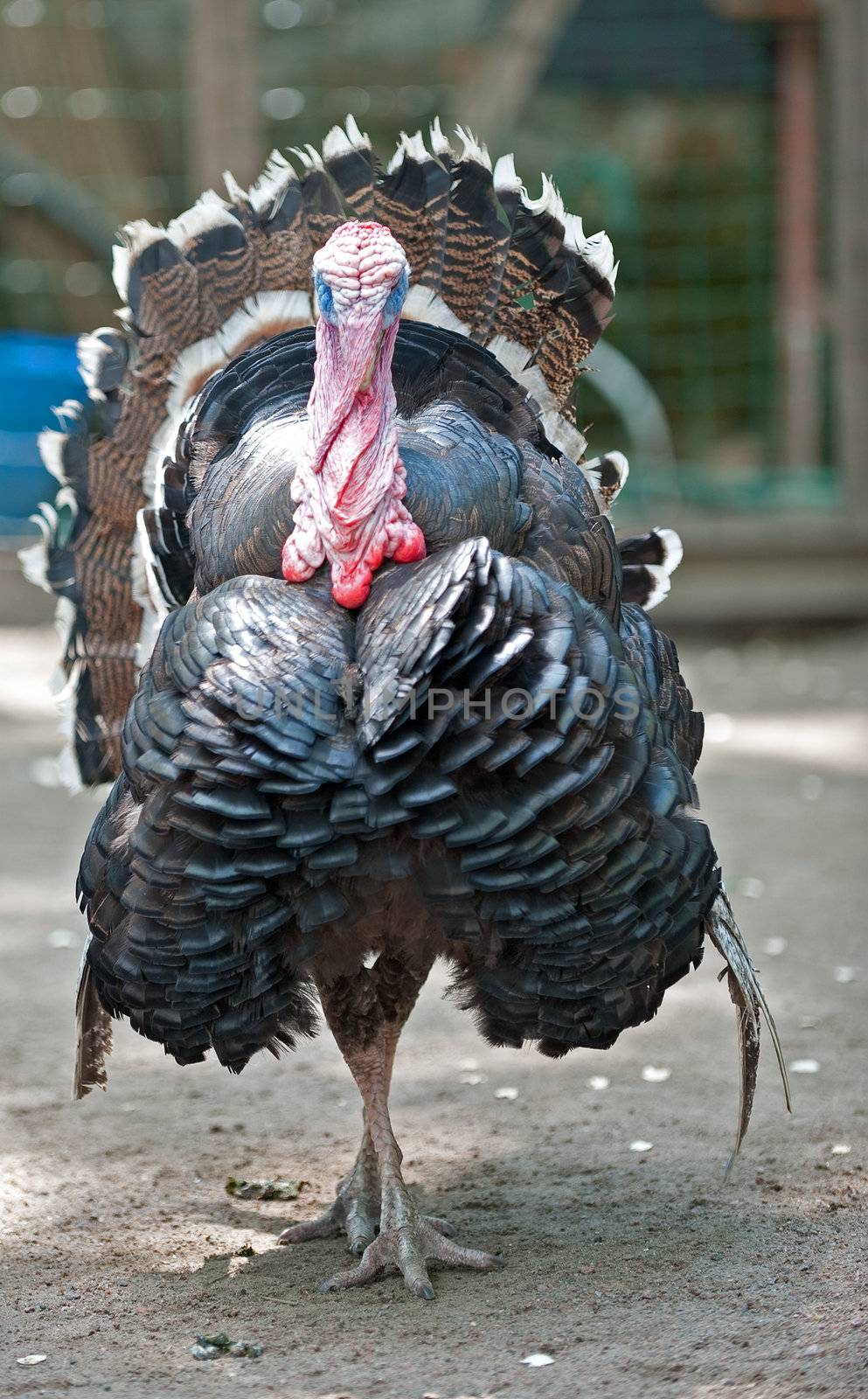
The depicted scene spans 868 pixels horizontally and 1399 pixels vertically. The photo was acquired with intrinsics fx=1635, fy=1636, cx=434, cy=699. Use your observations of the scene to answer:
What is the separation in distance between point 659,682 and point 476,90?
8.16 meters

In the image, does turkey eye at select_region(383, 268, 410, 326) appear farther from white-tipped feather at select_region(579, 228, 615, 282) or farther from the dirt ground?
the dirt ground

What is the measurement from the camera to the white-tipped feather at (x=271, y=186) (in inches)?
164

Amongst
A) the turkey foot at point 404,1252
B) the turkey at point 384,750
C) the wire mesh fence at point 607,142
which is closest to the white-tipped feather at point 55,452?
the turkey at point 384,750

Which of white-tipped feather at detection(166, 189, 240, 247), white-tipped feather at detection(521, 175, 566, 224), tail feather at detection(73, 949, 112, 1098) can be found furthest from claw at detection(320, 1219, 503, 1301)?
white-tipped feather at detection(166, 189, 240, 247)

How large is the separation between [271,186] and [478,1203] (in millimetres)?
2562

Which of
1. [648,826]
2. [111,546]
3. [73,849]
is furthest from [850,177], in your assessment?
[648,826]

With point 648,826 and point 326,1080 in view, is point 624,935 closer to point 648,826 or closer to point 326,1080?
point 648,826

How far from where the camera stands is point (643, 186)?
414 inches

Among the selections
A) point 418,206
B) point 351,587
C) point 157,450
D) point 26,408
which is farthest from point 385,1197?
point 26,408

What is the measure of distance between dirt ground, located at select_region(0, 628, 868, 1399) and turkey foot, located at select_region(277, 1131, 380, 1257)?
0.13 ft

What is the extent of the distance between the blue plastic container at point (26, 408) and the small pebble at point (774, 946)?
250 inches

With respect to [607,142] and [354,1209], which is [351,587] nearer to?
[354,1209]

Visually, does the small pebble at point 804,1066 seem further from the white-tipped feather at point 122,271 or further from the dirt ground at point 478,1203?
the white-tipped feather at point 122,271

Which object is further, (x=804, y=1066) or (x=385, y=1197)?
(x=804, y=1066)
